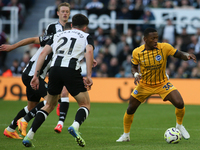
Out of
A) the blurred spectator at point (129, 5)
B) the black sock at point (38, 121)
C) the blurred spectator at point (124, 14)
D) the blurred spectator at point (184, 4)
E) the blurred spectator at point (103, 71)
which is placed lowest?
the blurred spectator at point (103, 71)

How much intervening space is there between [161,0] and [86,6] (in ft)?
12.5

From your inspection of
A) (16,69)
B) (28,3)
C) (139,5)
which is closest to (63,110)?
(16,69)

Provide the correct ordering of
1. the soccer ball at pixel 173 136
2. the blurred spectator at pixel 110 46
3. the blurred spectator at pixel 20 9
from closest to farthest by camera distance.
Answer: the soccer ball at pixel 173 136 < the blurred spectator at pixel 110 46 < the blurred spectator at pixel 20 9

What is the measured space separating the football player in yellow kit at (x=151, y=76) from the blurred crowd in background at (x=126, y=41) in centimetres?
857

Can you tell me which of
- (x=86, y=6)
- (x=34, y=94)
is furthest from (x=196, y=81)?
(x=34, y=94)

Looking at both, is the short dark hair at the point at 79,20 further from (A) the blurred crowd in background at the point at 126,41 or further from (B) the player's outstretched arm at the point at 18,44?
(A) the blurred crowd in background at the point at 126,41

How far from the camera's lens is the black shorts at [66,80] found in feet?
18.8

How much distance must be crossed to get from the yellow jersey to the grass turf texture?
3.79ft

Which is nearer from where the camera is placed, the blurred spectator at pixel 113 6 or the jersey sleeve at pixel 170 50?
the jersey sleeve at pixel 170 50

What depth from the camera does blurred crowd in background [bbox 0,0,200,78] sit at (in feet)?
52.5

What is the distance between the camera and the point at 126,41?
17.2m

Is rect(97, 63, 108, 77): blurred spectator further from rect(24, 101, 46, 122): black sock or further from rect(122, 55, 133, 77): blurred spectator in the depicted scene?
rect(24, 101, 46, 122): black sock

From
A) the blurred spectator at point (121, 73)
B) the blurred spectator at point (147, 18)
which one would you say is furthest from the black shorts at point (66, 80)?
the blurred spectator at point (147, 18)

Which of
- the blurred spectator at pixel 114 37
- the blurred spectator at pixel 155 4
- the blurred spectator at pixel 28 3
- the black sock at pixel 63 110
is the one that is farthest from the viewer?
the blurred spectator at pixel 28 3
